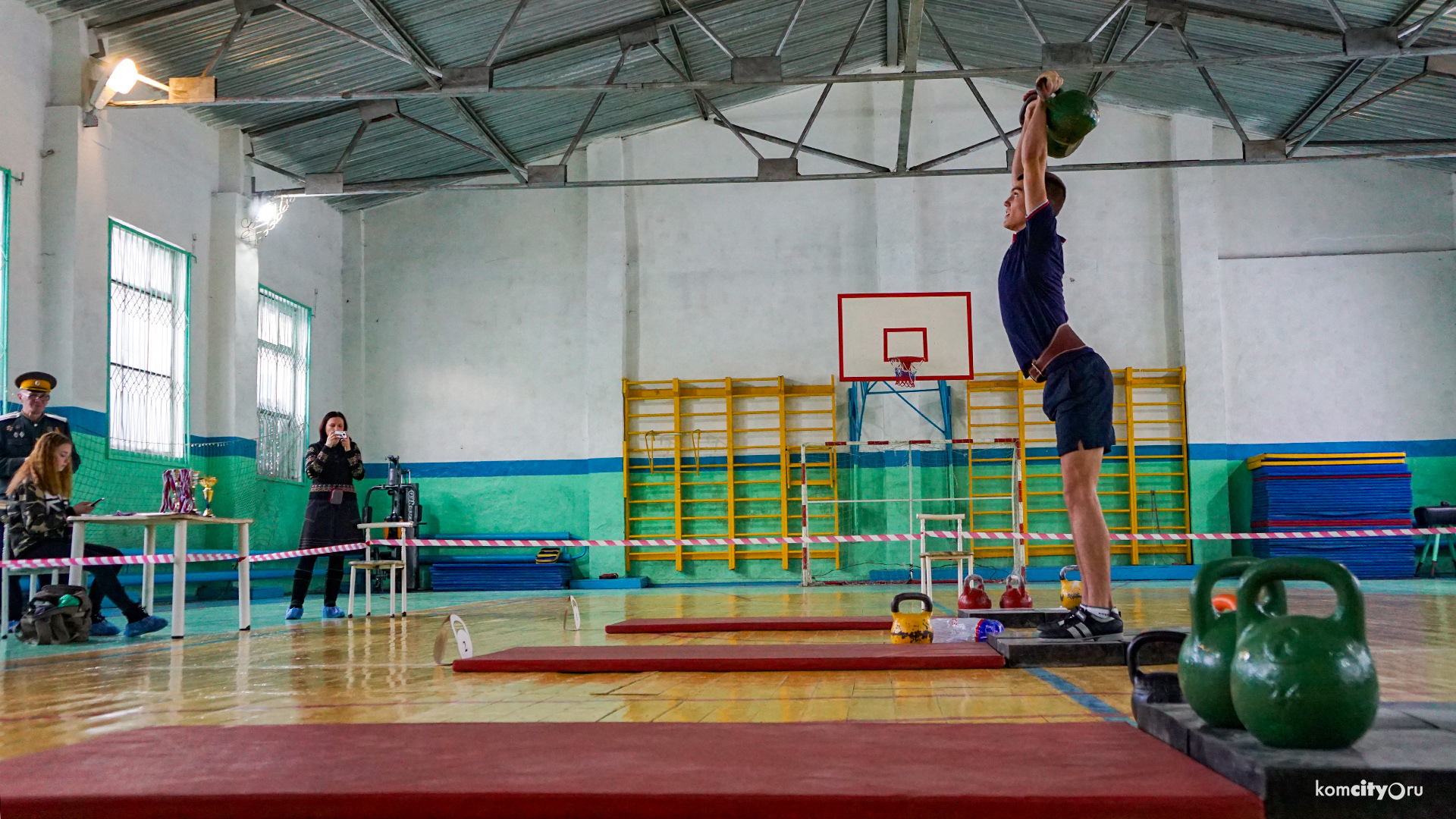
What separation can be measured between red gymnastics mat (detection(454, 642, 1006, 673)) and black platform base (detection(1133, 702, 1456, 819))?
1817 mm

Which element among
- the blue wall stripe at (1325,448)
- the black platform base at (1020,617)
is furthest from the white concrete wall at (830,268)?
the black platform base at (1020,617)

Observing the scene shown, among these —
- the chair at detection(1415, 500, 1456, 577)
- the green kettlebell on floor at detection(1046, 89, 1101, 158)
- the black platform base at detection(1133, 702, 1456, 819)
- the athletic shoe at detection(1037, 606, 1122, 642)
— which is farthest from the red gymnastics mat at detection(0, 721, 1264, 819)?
the chair at detection(1415, 500, 1456, 577)

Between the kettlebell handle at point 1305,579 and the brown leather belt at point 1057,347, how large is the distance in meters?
2.22

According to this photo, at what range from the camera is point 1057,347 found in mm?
3752

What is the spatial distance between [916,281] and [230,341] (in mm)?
7787

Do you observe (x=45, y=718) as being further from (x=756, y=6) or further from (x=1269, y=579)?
(x=756, y=6)

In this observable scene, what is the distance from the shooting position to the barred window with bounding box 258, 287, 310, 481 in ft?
41.7

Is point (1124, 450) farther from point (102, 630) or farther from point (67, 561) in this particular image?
point (67, 561)

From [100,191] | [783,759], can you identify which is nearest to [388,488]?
[100,191]

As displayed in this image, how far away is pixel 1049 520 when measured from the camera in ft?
44.2

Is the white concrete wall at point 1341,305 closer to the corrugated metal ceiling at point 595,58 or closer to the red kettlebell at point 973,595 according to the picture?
the corrugated metal ceiling at point 595,58

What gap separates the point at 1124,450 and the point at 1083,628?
35.0 feet

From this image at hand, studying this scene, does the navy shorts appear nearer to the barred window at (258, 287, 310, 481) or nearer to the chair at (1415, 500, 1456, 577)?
the chair at (1415, 500, 1456, 577)

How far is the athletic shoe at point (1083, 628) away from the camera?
3.43m
